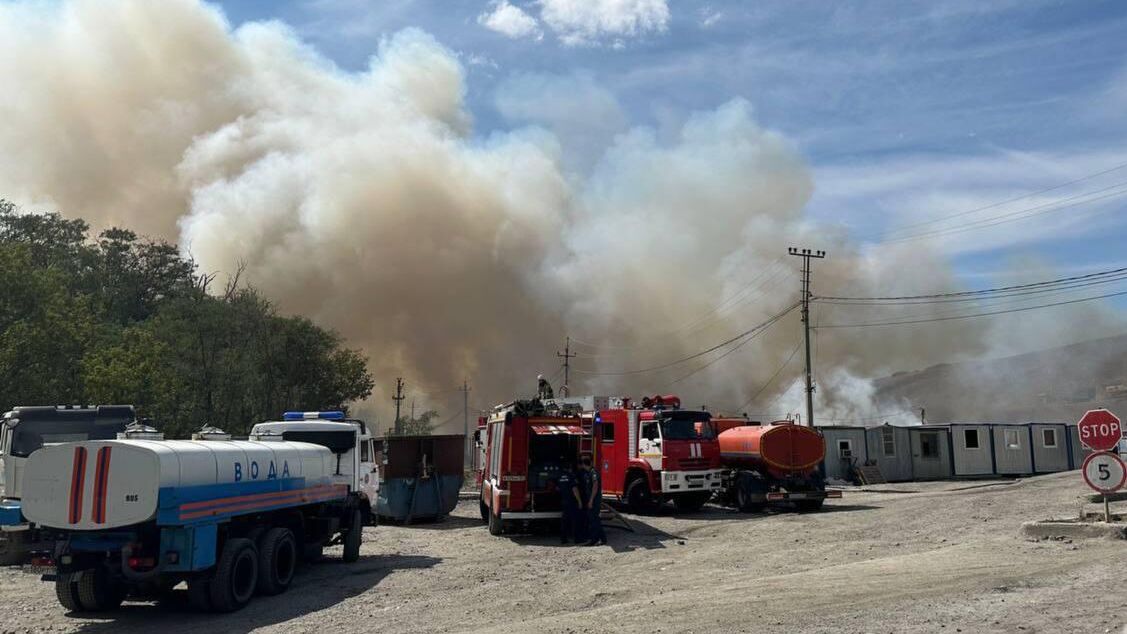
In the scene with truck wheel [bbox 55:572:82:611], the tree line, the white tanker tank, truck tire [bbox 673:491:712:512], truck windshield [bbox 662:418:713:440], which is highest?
the tree line

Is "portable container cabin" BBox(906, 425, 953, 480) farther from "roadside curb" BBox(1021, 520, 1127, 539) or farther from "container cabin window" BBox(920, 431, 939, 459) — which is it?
"roadside curb" BBox(1021, 520, 1127, 539)

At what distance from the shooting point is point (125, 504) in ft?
30.6

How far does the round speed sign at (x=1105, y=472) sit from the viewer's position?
496 inches

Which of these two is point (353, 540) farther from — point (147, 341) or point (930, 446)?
point (930, 446)

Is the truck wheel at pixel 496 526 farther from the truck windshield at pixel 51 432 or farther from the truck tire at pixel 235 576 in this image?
the truck windshield at pixel 51 432

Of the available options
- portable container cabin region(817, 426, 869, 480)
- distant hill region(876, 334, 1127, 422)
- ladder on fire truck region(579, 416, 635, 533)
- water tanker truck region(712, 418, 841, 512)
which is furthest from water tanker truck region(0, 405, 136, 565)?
distant hill region(876, 334, 1127, 422)

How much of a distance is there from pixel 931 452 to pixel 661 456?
61.2 ft

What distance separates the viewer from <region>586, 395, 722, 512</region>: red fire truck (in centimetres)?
2102

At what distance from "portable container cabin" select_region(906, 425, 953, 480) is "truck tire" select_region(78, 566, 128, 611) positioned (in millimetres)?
30648

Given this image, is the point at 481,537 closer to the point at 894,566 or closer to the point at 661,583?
the point at 661,583

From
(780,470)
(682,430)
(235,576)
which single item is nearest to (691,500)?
(682,430)

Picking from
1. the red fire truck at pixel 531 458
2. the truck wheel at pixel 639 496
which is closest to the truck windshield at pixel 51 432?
the red fire truck at pixel 531 458

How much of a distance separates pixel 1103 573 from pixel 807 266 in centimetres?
3251

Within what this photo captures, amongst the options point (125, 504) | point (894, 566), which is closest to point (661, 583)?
point (894, 566)
